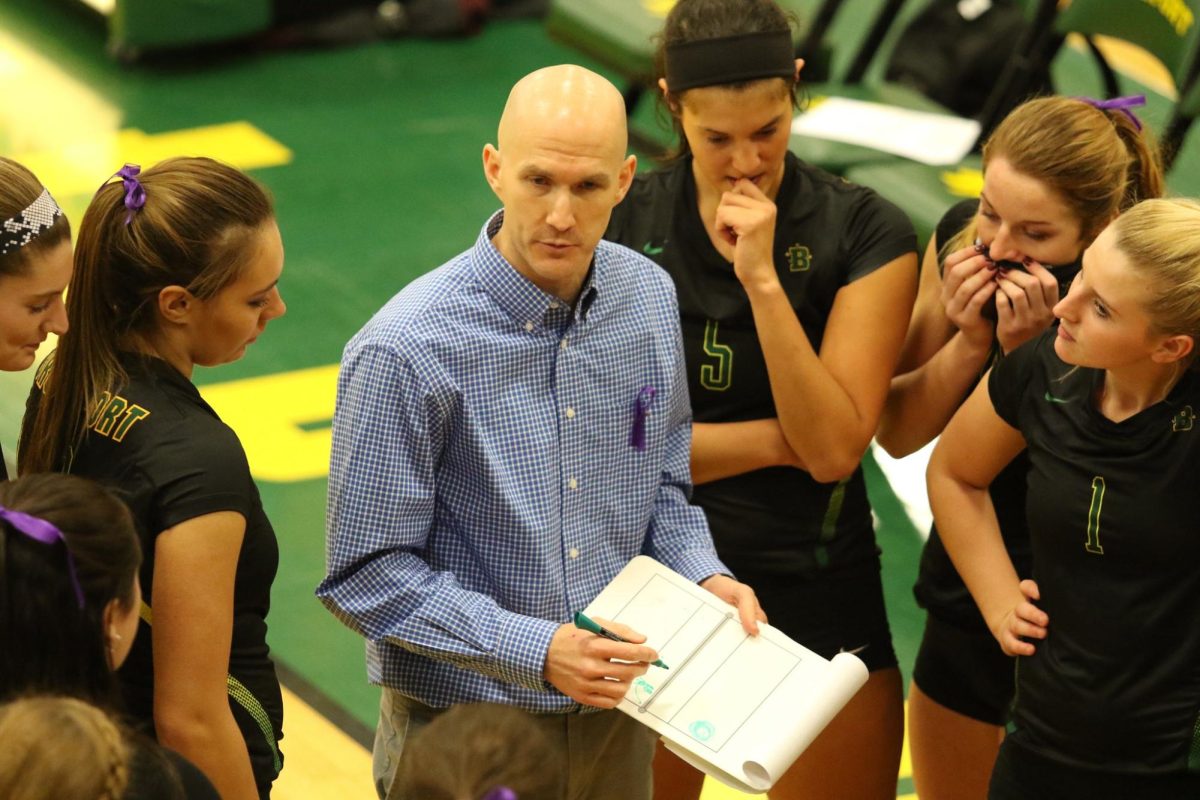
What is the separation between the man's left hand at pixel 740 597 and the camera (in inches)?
104

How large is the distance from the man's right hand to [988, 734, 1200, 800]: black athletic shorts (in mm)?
750

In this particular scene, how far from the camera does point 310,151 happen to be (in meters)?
7.47

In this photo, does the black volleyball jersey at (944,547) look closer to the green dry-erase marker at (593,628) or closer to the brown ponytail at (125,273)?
the green dry-erase marker at (593,628)

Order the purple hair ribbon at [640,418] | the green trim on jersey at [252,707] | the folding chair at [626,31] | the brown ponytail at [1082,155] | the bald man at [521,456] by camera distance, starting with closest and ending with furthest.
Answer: the bald man at [521,456] < the green trim on jersey at [252,707] < the purple hair ribbon at [640,418] < the brown ponytail at [1082,155] < the folding chair at [626,31]

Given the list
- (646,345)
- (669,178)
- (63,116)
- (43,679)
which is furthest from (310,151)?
(43,679)

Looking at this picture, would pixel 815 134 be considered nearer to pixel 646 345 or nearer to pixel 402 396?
pixel 646 345

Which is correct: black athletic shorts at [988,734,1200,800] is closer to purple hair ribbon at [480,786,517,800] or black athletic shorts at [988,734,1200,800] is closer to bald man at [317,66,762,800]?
bald man at [317,66,762,800]

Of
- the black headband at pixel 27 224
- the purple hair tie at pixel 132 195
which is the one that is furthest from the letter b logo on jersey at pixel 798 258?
the black headband at pixel 27 224

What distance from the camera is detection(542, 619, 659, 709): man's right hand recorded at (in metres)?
2.40

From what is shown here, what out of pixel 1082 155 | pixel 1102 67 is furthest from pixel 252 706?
pixel 1102 67

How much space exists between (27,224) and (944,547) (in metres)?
1.73

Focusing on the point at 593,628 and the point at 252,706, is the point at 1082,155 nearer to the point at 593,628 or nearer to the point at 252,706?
the point at 593,628

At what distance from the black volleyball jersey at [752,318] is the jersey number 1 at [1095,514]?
530mm

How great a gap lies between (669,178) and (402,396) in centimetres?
94
